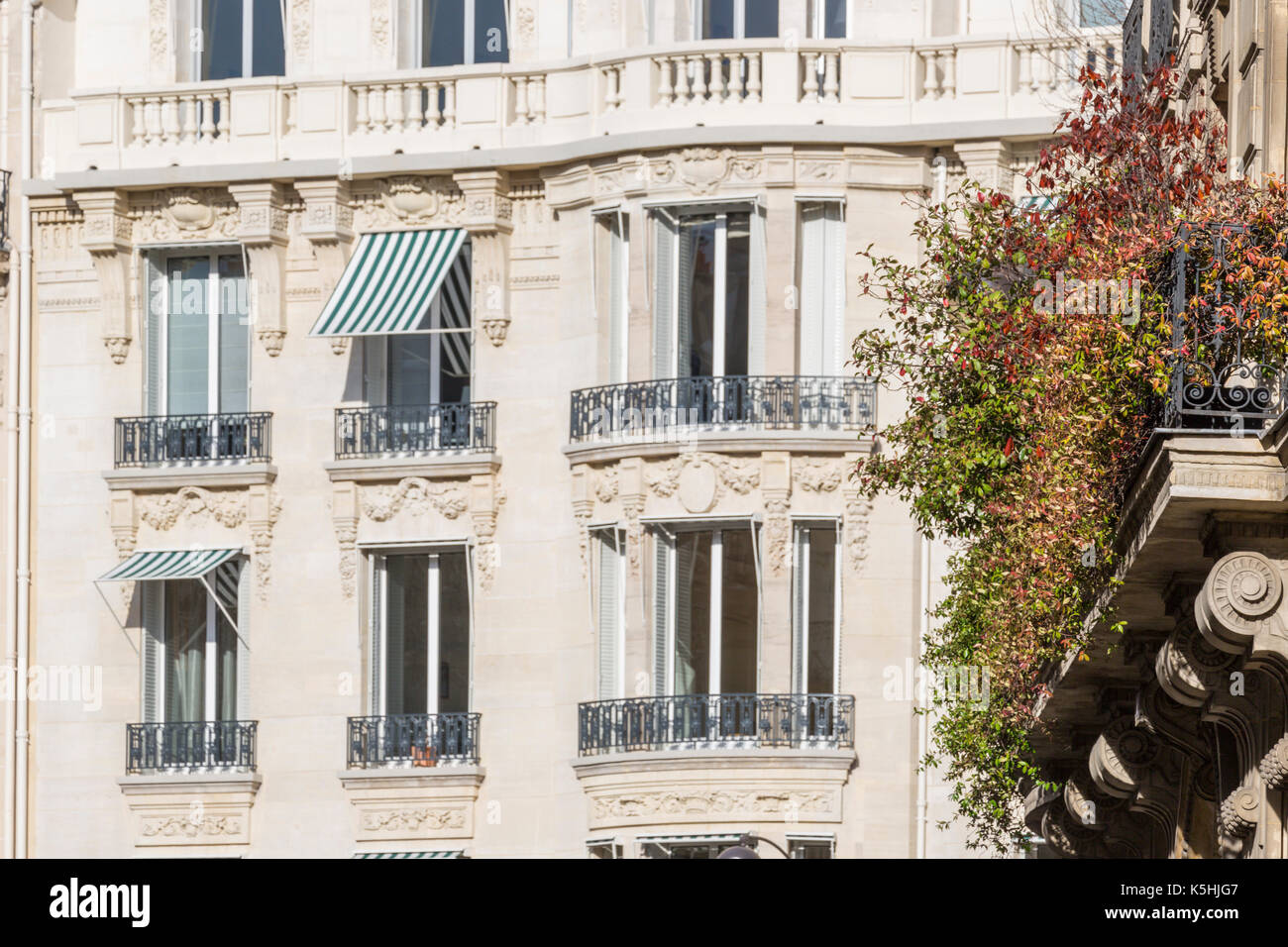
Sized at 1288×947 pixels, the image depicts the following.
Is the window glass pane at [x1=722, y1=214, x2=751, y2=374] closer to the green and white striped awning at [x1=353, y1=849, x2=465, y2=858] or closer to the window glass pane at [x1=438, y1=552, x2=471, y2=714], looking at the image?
the window glass pane at [x1=438, y1=552, x2=471, y2=714]

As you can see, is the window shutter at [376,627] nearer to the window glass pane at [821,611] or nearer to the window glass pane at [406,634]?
the window glass pane at [406,634]

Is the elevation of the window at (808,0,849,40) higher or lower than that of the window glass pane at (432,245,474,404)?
higher

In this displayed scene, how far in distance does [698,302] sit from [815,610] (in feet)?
13.0

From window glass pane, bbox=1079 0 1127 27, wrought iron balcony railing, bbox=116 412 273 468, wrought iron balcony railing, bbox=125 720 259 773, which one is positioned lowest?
wrought iron balcony railing, bbox=125 720 259 773

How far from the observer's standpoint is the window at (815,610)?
37094 millimetres

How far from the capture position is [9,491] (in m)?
40.2

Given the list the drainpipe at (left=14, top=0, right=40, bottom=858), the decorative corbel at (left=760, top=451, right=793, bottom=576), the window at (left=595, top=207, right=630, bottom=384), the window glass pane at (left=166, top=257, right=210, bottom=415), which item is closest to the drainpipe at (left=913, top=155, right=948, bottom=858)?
the decorative corbel at (left=760, top=451, right=793, bottom=576)

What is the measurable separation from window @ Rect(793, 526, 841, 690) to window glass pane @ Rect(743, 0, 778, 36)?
20.2 feet

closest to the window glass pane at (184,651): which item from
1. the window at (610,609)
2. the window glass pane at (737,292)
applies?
the window at (610,609)

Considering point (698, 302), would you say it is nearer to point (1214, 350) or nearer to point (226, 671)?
point (226, 671)

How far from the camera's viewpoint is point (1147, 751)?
25625 mm

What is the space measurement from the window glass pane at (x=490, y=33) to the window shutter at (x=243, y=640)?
6988 mm

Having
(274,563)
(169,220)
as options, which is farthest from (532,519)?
(169,220)

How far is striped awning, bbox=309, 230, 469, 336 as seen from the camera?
3834 centimetres
